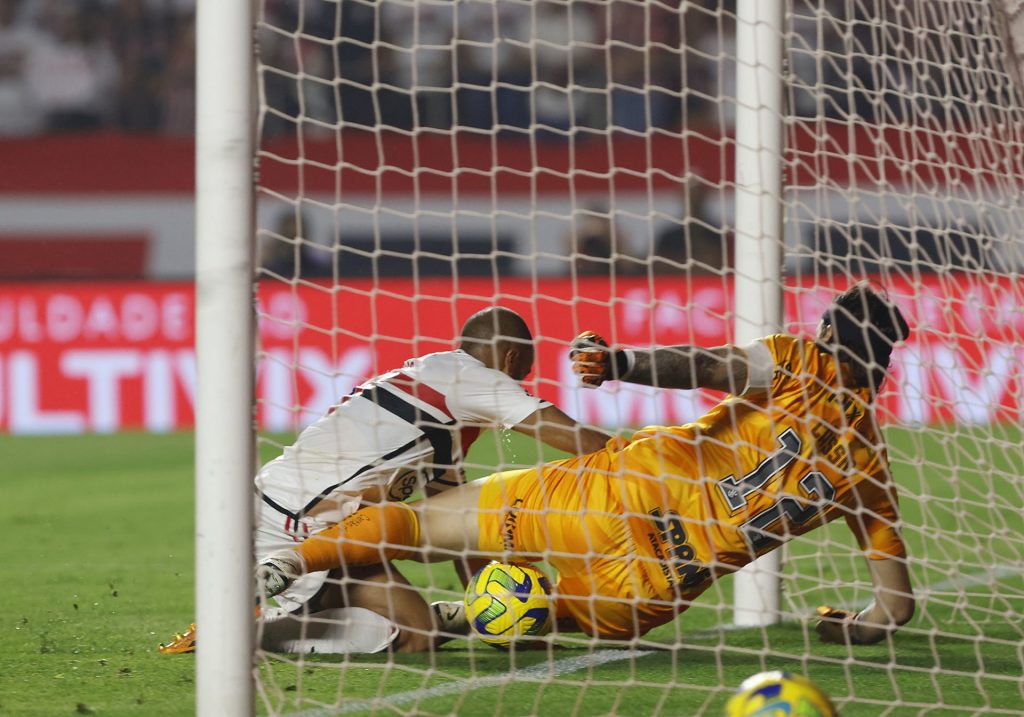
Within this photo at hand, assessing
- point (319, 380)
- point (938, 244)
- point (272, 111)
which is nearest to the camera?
point (272, 111)

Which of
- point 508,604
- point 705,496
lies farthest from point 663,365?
point 508,604

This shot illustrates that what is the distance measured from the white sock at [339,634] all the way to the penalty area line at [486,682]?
0.41m

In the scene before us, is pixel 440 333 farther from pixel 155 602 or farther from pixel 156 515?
pixel 155 602

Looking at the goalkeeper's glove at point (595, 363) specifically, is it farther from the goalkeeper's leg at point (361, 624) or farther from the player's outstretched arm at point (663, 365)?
the goalkeeper's leg at point (361, 624)

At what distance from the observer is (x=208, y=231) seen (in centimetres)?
298

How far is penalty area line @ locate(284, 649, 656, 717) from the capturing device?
10.8 ft

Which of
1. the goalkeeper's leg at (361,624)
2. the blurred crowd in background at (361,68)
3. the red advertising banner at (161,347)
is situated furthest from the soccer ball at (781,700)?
the red advertising banner at (161,347)

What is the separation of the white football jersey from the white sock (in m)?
0.27

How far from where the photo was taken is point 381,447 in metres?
3.99

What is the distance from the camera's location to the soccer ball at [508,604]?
12.9 feet

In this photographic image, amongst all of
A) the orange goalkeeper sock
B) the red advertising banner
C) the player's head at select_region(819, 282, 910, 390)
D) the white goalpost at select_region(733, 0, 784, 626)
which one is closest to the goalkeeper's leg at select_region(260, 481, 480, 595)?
the orange goalkeeper sock

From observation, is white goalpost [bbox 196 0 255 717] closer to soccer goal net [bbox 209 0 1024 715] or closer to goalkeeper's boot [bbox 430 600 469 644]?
soccer goal net [bbox 209 0 1024 715]

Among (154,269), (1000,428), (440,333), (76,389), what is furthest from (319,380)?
(1000,428)

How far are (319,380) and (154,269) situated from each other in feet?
15.1
